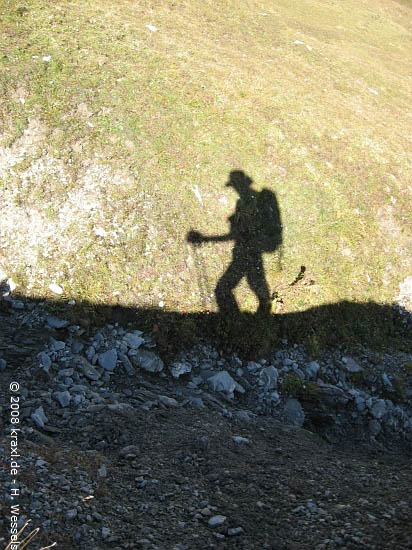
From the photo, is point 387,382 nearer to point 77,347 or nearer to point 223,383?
point 223,383

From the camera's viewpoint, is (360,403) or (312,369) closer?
(360,403)

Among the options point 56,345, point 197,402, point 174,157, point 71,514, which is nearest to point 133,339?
point 56,345

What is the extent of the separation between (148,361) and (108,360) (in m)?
0.83

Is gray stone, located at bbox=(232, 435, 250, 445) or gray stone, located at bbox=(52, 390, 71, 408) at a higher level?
gray stone, located at bbox=(52, 390, 71, 408)

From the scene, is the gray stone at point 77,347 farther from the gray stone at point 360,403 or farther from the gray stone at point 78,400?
the gray stone at point 360,403

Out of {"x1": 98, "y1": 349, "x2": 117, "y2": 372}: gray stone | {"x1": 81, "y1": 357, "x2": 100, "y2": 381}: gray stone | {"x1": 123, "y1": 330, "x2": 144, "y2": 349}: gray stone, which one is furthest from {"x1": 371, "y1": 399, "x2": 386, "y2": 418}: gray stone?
{"x1": 81, "y1": 357, "x2": 100, "y2": 381}: gray stone

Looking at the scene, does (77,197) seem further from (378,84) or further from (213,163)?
(378,84)

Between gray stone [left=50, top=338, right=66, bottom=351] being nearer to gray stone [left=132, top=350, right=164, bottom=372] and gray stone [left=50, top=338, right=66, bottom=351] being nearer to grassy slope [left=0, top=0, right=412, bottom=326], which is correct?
grassy slope [left=0, top=0, right=412, bottom=326]

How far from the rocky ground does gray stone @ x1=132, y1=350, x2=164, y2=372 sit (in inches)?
1.1

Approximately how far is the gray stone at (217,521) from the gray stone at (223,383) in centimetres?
360

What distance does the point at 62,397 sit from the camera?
749 centimetres

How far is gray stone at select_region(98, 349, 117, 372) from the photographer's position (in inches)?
340

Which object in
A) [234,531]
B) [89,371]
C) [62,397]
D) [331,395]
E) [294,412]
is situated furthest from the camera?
[331,395]

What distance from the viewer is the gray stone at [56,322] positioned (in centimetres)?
890
